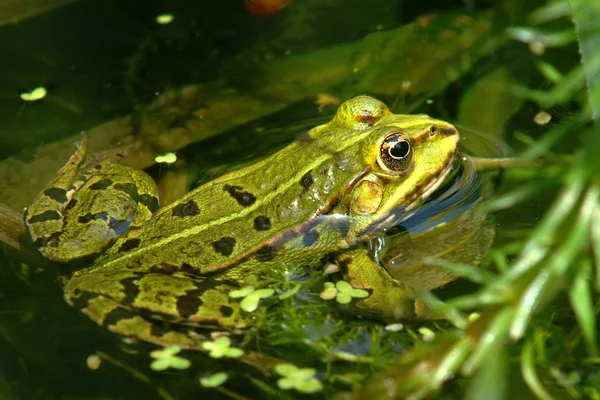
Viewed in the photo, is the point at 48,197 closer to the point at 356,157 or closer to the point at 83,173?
the point at 83,173

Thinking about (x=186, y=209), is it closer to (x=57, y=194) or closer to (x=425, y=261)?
(x=57, y=194)

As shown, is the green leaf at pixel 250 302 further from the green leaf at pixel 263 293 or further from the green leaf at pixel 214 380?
the green leaf at pixel 214 380

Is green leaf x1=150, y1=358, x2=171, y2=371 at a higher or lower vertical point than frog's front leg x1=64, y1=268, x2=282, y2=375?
lower

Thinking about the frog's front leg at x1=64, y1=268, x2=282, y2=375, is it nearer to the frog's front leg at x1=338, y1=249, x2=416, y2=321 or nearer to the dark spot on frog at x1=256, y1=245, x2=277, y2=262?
the dark spot on frog at x1=256, y1=245, x2=277, y2=262

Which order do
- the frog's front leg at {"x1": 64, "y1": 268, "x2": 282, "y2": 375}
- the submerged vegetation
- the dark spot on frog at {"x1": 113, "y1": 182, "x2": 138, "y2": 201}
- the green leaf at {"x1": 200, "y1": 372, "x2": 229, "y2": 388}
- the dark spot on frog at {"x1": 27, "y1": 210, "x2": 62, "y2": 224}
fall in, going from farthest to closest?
the dark spot on frog at {"x1": 113, "y1": 182, "x2": 138, "y2": 201} < the dark spot on frog at {"x1": 27, "y1": 210, "x2": 62, "y2": 224} < the frog's front leg at {"x1": 64, "y1": 268, "x2": 282, "y2": 375} < the green leaf at {"x1": 200, "y1": 372, "x2": 229, "y2": 388} < the submerged vegetation

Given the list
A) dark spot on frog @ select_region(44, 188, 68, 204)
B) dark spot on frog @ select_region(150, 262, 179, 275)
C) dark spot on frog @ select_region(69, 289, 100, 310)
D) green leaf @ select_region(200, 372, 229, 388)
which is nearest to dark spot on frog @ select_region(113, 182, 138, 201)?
dark spot on frog @ select_region(44, 188, 68, 204)

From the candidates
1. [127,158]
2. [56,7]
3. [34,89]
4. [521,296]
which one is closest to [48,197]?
[127,158]
